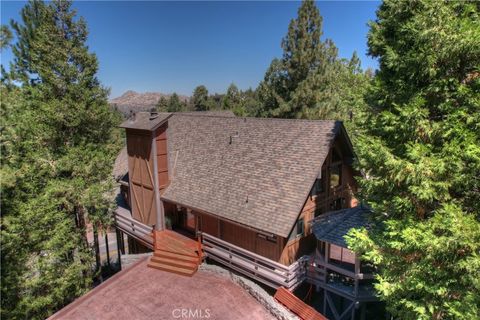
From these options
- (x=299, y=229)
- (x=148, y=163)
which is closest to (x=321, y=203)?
(x=299, y=229)

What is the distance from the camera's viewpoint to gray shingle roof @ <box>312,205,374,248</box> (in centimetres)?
1177

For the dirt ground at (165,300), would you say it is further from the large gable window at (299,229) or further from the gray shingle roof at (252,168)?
the large gable window at (299,229)

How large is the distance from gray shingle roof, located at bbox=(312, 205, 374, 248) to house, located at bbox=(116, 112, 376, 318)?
0.29 m

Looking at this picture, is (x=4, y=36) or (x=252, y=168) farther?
(x=252, y=168)

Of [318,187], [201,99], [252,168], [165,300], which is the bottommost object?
[165,300]

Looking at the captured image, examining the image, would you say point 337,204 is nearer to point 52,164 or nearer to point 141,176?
point 141,176

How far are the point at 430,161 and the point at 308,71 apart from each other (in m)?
25.2

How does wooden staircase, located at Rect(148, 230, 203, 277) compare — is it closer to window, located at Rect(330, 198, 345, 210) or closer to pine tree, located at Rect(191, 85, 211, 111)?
window, located at Rect(330, 198, 345, 210)

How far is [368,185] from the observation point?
9258mm

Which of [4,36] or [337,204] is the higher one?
[4,36]

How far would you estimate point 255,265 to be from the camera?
12.6m

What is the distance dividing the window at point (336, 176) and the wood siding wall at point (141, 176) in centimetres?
942

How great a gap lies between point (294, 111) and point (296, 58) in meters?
5.37

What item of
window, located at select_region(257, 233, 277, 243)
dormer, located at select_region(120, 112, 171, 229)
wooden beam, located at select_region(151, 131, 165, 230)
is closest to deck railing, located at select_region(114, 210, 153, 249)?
dormer, located at select_region(120, 112, 171, 229)
